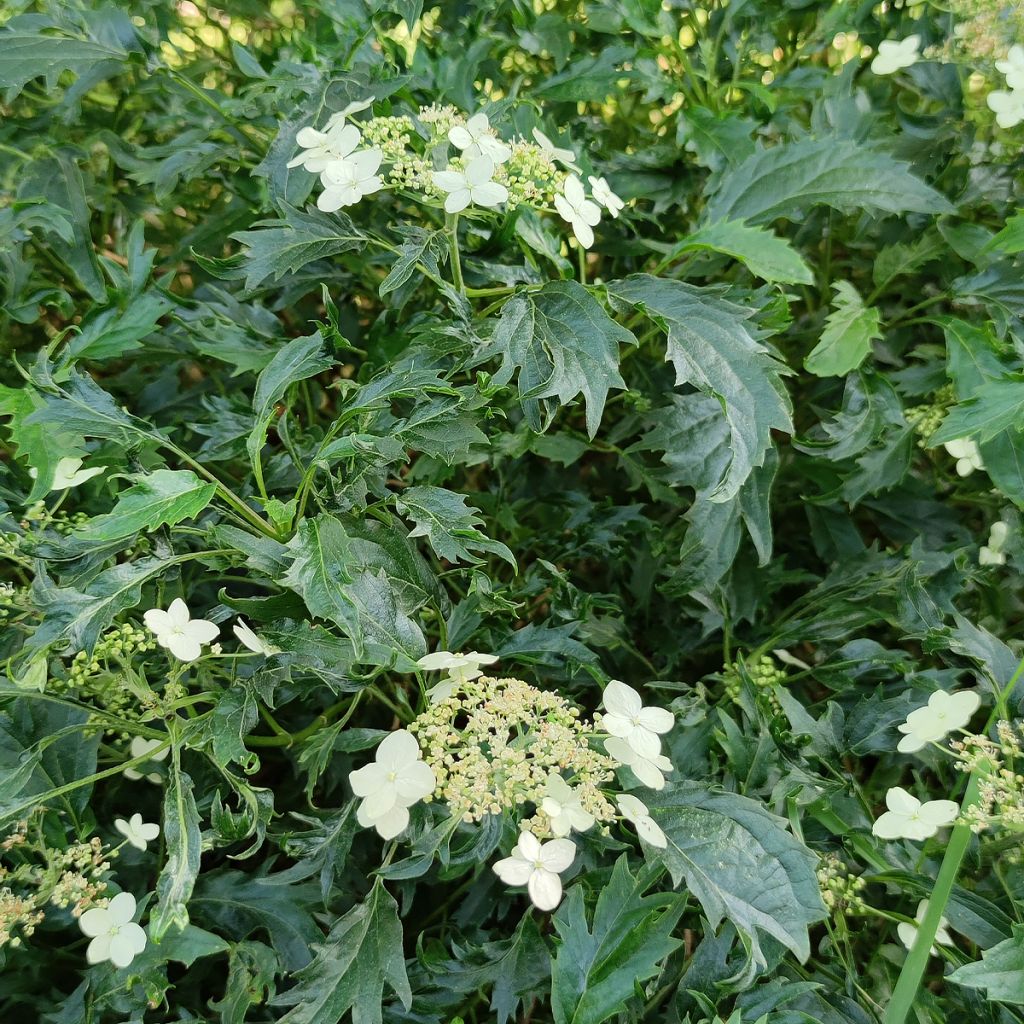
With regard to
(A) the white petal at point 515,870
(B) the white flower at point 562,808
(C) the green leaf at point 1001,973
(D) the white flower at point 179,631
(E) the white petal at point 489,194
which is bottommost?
(C) the green leaf at point 1001,973

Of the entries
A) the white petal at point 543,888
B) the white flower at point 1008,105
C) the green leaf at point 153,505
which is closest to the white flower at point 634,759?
the white petal at point 543,888

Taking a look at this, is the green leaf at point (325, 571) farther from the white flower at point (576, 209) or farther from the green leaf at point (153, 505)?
the white flower at point (576, 209)

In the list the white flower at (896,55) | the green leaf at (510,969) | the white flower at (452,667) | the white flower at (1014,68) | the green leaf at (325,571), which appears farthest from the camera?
the white flower at (896,55)

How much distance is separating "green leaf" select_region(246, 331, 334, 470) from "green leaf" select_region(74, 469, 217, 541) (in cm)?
9

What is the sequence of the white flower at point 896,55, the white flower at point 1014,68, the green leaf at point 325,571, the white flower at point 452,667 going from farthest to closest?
the white flower at point 896,55 → the white flower at point 1014,68 → the white flower at point 452,667 → the green leaf at point 325,571

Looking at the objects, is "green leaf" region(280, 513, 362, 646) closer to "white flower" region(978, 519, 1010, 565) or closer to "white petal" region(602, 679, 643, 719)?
"white petal" region(602, 679, 643, 719)

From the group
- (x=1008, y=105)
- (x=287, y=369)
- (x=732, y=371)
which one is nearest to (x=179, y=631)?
(x=287, y=369)

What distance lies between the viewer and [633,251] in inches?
51.5

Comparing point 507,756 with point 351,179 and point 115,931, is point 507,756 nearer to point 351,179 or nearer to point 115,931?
point 115,931

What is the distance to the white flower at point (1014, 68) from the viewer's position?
1112 mm

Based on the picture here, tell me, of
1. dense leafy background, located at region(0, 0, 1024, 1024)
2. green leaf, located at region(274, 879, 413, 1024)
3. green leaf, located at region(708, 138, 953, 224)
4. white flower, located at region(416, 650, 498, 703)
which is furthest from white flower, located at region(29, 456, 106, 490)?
green leaf, located at region(708, 138, 953, 224)

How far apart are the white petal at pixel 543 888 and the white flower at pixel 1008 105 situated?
3.61 ft

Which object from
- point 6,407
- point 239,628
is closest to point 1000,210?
point 239,628

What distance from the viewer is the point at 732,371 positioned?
0.92 metres
